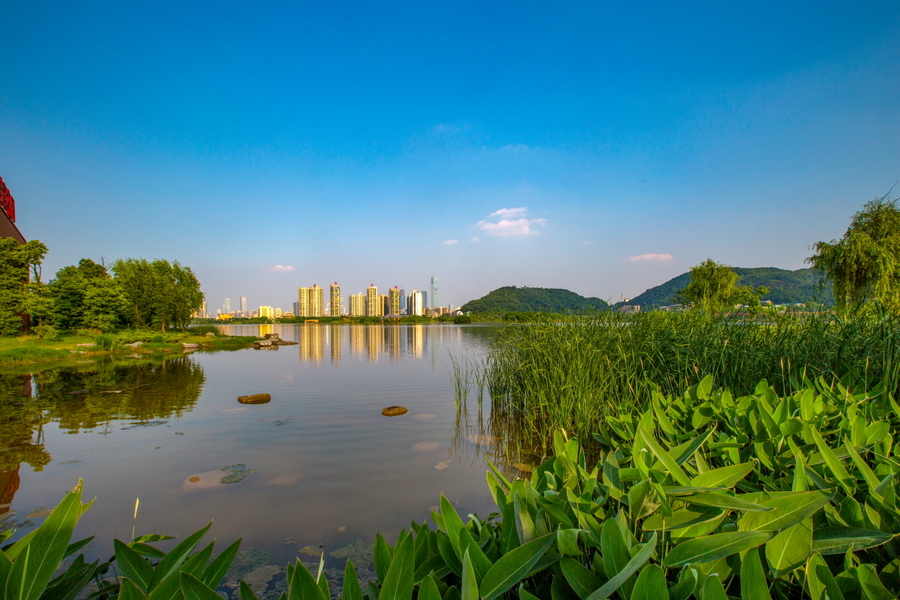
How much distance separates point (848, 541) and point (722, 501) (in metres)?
0.26

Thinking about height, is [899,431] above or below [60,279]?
below

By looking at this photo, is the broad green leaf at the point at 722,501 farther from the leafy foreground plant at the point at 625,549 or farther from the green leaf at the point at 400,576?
the green leaf at the point at 400,576

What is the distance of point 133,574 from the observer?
98 cm

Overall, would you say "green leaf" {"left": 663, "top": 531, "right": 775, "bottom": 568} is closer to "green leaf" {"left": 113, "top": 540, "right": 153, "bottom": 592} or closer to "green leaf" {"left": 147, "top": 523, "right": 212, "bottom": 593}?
"green leaf" {"left": 147, "top": 523, "right": 212, "bottom": 593}

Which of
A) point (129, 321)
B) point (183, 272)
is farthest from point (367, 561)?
point (183, 272)

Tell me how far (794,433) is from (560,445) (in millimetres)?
938

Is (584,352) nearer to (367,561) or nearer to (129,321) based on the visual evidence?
(367,561)

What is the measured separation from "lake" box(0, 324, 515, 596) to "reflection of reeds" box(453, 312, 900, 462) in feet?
2.81

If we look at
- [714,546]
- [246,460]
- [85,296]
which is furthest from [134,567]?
[85,296]

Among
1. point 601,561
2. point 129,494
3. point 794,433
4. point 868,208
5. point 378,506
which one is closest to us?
point 601,561

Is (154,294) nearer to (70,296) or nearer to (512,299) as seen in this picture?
(70,296)

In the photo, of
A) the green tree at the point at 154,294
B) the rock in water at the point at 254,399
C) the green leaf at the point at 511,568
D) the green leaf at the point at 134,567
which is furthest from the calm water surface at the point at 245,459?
the green tree at the point at 154,294

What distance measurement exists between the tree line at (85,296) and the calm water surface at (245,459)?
12571 mm

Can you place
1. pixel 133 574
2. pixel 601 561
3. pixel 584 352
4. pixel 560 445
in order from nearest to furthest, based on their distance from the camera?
pixel 601 561, pixel 133 574, pixel 560 445, pixel 584 352
